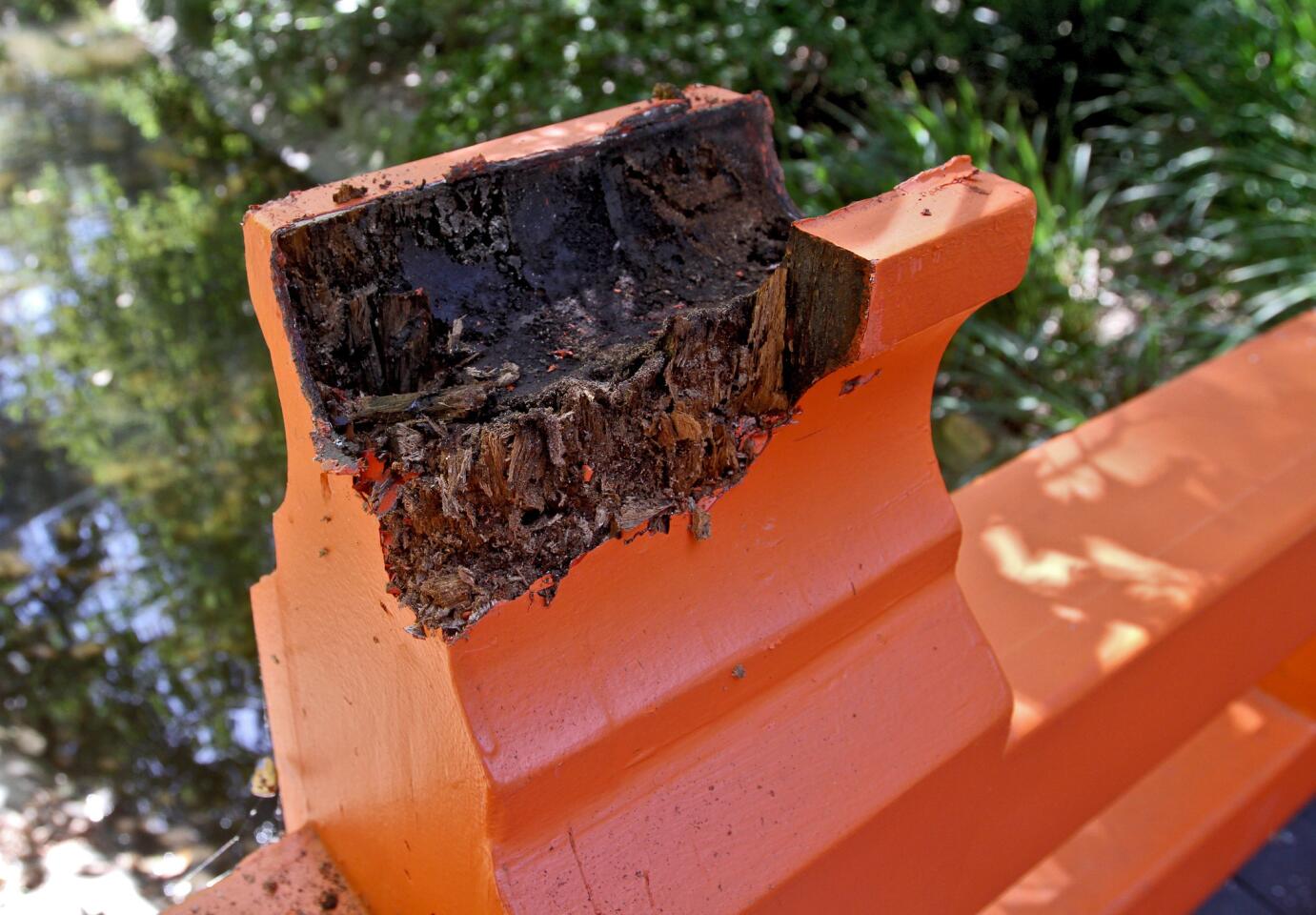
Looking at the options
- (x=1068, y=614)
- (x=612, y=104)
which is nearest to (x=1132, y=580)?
(x=1068, y=614)

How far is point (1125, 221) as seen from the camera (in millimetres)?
4523

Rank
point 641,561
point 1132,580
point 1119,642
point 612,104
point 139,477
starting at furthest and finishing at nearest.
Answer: point 139,477 < point 612,104 < point 1132,580 < point 1119,642 < point 641,561

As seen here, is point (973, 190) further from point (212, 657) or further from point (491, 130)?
point (491, 130)

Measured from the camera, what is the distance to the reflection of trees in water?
11.3ft

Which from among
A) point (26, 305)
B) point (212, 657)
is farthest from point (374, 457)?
point (26, 305)

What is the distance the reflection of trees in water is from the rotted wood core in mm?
1932

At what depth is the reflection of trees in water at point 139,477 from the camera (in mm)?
3447

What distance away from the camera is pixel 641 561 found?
113 centimetres

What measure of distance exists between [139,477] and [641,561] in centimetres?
385

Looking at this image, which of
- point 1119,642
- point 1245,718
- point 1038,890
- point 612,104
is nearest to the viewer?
point 1119,642

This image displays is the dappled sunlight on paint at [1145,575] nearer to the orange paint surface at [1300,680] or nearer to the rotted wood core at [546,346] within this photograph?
the orange paint surface at [1300,680]

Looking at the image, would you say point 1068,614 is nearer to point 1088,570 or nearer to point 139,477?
point 1088,570

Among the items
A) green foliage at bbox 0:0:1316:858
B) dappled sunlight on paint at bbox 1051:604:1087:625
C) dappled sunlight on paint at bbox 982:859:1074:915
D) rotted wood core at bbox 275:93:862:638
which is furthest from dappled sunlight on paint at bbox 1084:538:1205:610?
green foliage at bbox 0:0:1316:858

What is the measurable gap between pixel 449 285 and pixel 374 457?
31 centimetres
